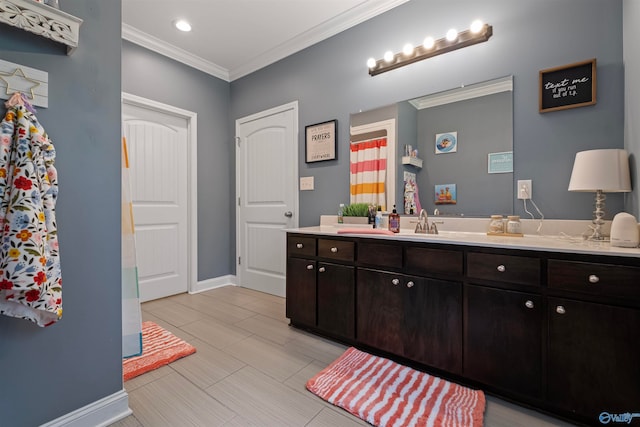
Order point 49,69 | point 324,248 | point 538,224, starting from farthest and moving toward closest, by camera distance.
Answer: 1. point 324,248
2. point 538,224
3. point 49,69

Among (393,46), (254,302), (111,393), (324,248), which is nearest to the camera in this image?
(111,393)

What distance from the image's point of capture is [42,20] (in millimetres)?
1059

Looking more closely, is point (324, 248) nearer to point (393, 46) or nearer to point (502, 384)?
point (502, 384)

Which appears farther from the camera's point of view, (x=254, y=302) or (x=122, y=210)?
(x=254, y=302)

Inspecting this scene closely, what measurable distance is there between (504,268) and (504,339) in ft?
1.17

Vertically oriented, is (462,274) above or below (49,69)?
below

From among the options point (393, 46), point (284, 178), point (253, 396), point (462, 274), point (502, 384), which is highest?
point (393, 46)

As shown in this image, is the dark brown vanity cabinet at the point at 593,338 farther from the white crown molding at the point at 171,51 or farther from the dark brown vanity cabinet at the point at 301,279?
the white crown molding at the point at 171,51

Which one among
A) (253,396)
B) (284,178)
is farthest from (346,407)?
(284,178)

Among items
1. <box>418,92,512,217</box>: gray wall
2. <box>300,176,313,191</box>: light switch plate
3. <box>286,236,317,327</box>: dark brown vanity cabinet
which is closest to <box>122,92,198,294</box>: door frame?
<box>300,176,313,191</box>: light switch plate

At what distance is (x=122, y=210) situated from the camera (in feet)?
4.60

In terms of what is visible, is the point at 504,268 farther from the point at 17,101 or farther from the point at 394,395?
the point at 17,101

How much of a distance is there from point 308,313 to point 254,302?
97 centimetres

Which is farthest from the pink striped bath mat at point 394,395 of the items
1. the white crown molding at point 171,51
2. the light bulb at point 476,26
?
the white crown molding at point 171,51
